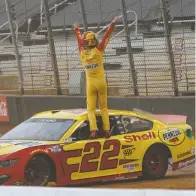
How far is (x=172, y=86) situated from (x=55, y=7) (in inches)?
179

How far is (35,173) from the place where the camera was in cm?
1030

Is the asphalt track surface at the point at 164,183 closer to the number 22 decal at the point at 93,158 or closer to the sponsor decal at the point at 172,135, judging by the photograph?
the number 22 decal at the point at 93,158

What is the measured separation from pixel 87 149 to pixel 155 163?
137 centimetres

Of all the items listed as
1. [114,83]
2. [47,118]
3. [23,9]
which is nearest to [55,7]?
[23,9]

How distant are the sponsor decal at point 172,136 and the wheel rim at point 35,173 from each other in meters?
2.26

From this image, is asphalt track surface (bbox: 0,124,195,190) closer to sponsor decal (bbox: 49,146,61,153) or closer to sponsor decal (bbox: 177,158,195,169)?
sponsor decal (bbox: 177,158,195,169)

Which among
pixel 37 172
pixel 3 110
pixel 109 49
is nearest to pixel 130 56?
pixel 109 49

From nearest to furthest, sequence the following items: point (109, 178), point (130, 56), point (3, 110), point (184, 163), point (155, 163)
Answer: point (109, 178)
point (155, 163)
point (184, 163)
point (130, 56)
point (3, 110)

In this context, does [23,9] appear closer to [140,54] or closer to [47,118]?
[140,54]

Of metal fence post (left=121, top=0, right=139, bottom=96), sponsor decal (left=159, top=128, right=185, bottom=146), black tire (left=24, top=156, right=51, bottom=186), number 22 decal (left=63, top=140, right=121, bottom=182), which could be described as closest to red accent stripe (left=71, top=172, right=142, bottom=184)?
number 22 decal (left=63, top=140, right=121, bottom=182)

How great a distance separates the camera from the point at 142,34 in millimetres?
16438

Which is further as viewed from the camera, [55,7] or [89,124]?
[55,7]

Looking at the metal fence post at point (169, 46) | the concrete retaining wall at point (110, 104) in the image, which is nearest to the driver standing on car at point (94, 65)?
the concrete retaining wall at point (110, 104)

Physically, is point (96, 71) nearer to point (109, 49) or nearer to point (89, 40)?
point (89, 40)
